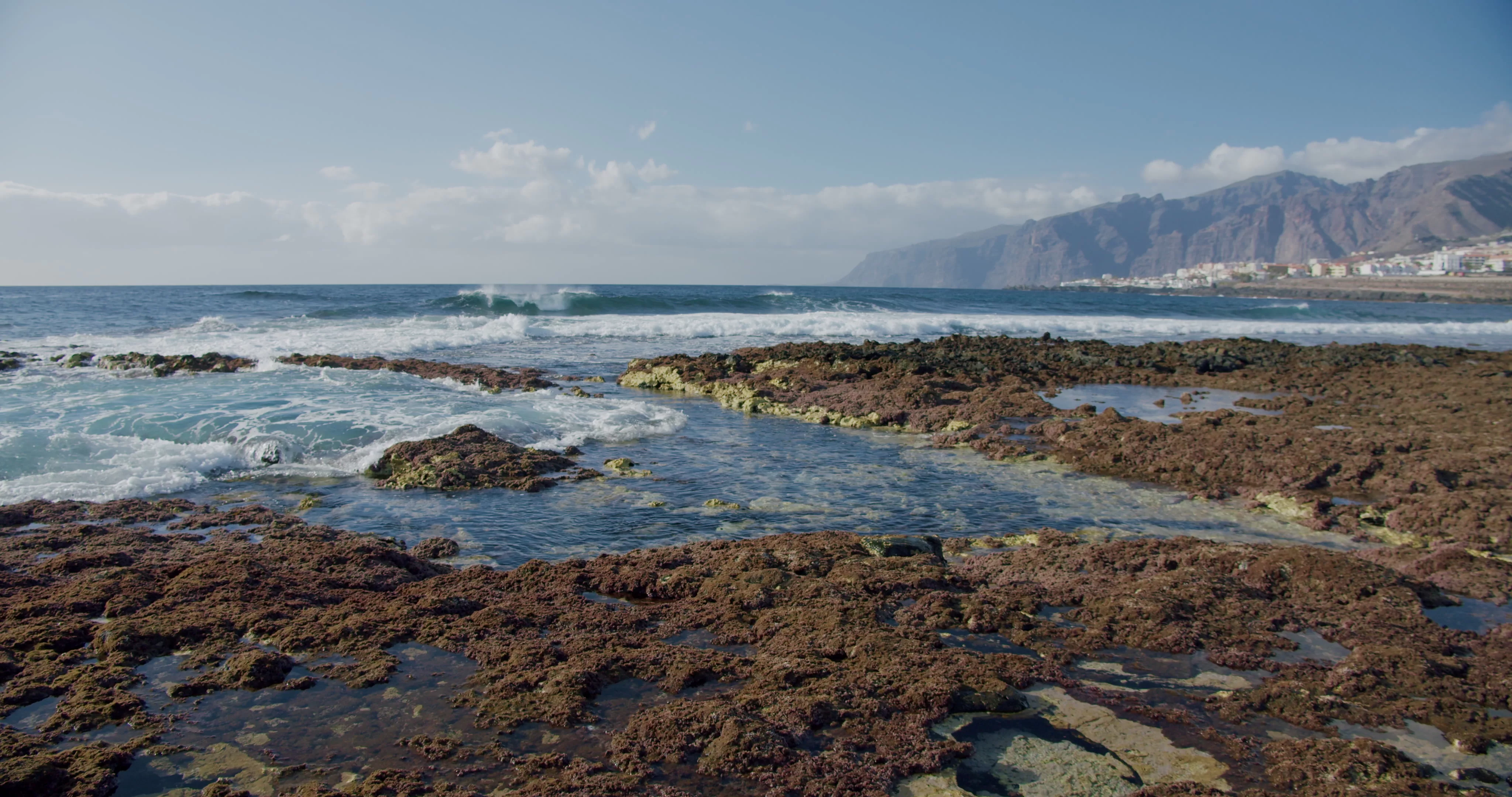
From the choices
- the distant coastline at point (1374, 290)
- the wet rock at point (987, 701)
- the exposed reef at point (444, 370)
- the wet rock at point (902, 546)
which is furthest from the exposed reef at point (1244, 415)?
the distant coastline at point (1374, 290)

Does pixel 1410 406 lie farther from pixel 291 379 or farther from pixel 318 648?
pixel 291 379

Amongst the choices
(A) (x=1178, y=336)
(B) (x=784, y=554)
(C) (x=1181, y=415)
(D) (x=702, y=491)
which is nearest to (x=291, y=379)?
(D) (x=702, y=491)

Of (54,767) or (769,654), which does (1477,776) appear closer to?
(769,654)

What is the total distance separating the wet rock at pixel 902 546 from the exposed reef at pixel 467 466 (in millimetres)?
4574

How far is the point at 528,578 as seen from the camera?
6117mm

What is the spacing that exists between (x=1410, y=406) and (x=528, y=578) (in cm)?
1682

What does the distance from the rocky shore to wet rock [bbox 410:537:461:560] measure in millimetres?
7942

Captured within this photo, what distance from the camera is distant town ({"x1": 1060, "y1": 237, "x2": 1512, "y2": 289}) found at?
326ft

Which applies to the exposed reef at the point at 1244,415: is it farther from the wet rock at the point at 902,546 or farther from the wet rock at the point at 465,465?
the wet rock at the point at 465,465

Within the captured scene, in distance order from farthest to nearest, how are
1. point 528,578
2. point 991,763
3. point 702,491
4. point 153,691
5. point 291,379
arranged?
point 291,379 → point 702,491 → point 528,578 → point 153,691 → point 991,763

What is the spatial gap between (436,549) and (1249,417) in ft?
42.4

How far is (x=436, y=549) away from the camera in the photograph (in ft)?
22.9

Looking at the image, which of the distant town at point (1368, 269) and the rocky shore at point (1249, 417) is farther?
the distant town at point (1368, 269)

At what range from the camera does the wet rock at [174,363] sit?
670 inches
